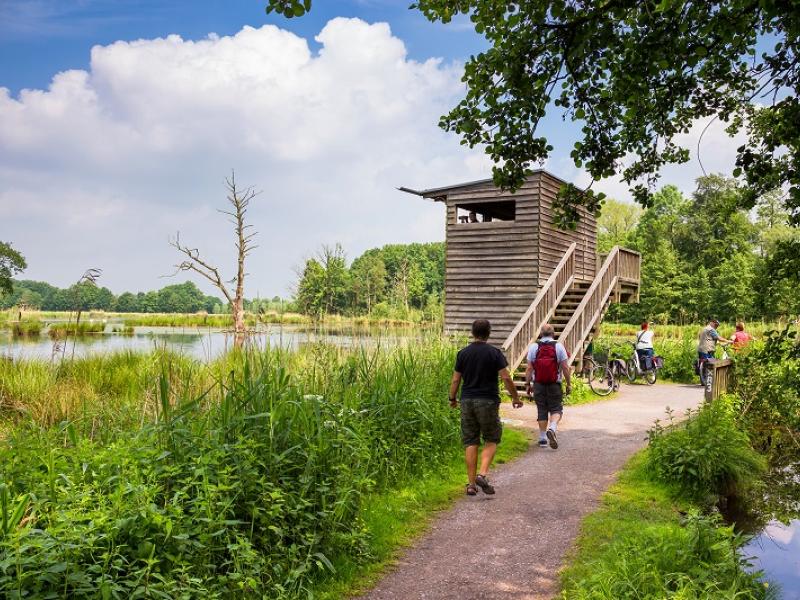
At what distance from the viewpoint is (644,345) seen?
19.3m

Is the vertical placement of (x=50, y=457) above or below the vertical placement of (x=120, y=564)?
above

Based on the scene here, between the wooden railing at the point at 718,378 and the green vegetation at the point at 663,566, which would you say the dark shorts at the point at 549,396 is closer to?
the wooden railing at the point at 718,378

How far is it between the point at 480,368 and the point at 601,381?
12.7 meters

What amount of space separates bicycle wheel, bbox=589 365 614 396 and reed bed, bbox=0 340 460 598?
36.1 feet

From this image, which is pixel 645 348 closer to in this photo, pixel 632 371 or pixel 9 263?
pixel 632 371

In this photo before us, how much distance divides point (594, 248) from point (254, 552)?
21109 millimetres

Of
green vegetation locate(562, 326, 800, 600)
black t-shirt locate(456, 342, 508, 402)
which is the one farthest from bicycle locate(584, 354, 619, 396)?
black t-shirt locate(456, 342, 508, 402)

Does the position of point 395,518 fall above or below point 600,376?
below

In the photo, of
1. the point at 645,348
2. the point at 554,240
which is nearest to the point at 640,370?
the point at 645,348

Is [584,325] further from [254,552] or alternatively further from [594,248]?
[254,552]

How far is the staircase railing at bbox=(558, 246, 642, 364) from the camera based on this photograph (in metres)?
16.8

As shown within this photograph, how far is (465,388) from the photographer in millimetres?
7418

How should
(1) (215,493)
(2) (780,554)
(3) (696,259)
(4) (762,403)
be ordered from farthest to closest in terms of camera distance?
1. (3) (696,259)
2. (4) (762,403)
3. (2) (780,554)
4. (1) (215,493)

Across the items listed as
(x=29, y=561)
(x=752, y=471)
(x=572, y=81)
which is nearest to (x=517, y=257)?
(x=752, y=471)
